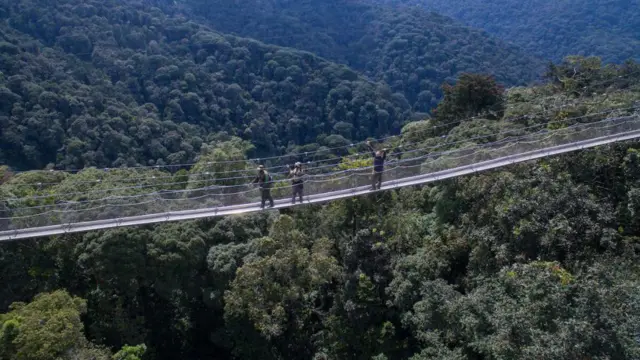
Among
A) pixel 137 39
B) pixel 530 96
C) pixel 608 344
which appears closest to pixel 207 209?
pixel 608 344

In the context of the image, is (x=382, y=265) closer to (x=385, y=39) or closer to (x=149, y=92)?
(x=149, y=92)

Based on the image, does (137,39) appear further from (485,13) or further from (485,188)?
(485,13)

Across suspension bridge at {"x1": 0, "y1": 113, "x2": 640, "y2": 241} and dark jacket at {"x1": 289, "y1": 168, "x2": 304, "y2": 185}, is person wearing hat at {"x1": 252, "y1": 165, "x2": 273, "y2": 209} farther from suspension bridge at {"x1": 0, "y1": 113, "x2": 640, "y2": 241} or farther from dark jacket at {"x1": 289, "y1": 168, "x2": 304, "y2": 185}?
dark jacket at {"x1": 289, "y1": 168, "x2": 304, "y2": 185}

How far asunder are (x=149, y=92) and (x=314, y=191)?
142 feet

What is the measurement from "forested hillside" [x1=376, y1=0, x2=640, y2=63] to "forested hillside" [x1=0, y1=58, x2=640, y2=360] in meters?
67.8

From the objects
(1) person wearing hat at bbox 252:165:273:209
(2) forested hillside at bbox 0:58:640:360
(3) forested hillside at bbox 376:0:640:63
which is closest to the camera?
(2) forested hillside at bbox 0:58:640:360

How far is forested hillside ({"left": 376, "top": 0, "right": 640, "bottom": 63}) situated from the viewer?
7600 centimetres

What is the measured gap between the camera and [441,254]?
1208 cm

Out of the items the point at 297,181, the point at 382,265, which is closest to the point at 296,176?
the point at 297,181

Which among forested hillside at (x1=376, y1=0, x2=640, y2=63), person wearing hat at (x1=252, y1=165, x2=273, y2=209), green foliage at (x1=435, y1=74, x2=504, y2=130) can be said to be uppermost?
person wearing hat at (x1=252, y1=165, x2=273, y2=209)

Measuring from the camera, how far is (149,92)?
51500 mm

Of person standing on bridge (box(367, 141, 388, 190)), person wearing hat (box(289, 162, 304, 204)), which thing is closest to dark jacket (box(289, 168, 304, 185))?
person wearing hat (box(289, 162, 304, 204))

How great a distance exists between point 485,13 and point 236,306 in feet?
330

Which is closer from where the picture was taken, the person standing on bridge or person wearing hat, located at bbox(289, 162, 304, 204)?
person wearing hat, located at bbox(289, 162, 304, 204)
